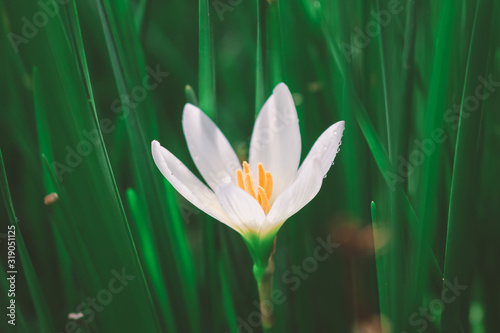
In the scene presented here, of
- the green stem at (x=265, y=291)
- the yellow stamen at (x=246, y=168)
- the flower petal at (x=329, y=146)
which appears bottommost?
the green stem at (x=265, y=291)

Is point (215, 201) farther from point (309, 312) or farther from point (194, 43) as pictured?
point (194, 43)

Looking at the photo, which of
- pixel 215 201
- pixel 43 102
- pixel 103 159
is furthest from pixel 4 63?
pixel 215 201

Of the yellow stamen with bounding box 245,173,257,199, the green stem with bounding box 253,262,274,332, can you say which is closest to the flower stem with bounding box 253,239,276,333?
the green stem with bounding box 253,262,274,332

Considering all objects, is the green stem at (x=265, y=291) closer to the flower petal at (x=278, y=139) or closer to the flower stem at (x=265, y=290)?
the flower stem at (x=265, y=290)

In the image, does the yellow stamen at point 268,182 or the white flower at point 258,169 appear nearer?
the white flower at point 258,169

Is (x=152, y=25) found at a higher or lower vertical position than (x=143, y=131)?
higher

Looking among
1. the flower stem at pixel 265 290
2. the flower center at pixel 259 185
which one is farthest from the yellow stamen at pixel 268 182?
the flower stem at pixel 265 290
